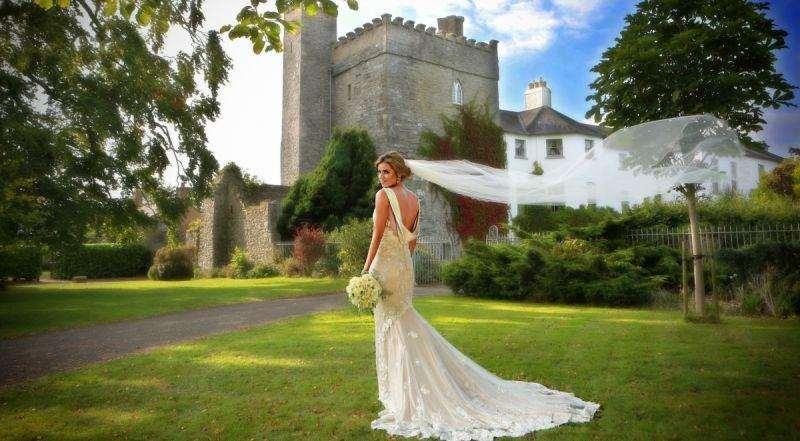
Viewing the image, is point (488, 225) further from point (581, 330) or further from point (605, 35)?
point (605, 35)

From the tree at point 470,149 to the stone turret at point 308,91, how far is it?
684 centimetres

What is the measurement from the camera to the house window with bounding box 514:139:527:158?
33.0 metres

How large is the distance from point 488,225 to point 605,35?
68.6 feet

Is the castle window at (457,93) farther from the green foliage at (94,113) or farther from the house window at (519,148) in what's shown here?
the green foliage at (94,113)

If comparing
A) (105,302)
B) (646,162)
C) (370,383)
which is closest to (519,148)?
(105,302)

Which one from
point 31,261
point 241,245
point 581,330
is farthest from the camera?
point 241,245

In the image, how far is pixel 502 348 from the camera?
287 inches

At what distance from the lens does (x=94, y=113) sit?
46.1 feet

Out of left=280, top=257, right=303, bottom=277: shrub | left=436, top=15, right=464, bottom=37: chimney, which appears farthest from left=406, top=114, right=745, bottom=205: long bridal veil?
left=436, top=15, right=464, bottom=37: chimney

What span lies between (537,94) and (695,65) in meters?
29.1

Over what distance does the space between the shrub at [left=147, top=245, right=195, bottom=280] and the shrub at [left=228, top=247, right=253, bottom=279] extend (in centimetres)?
223

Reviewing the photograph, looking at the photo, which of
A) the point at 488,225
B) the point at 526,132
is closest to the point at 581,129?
the point at 526,132

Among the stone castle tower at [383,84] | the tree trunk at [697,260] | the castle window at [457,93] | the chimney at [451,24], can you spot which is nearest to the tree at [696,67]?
the tree trunk at [697,260]

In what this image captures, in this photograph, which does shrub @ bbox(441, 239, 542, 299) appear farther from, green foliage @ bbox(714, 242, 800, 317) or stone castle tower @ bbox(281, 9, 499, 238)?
stone castle tower @ bbox(281, 9, 499, 238)
